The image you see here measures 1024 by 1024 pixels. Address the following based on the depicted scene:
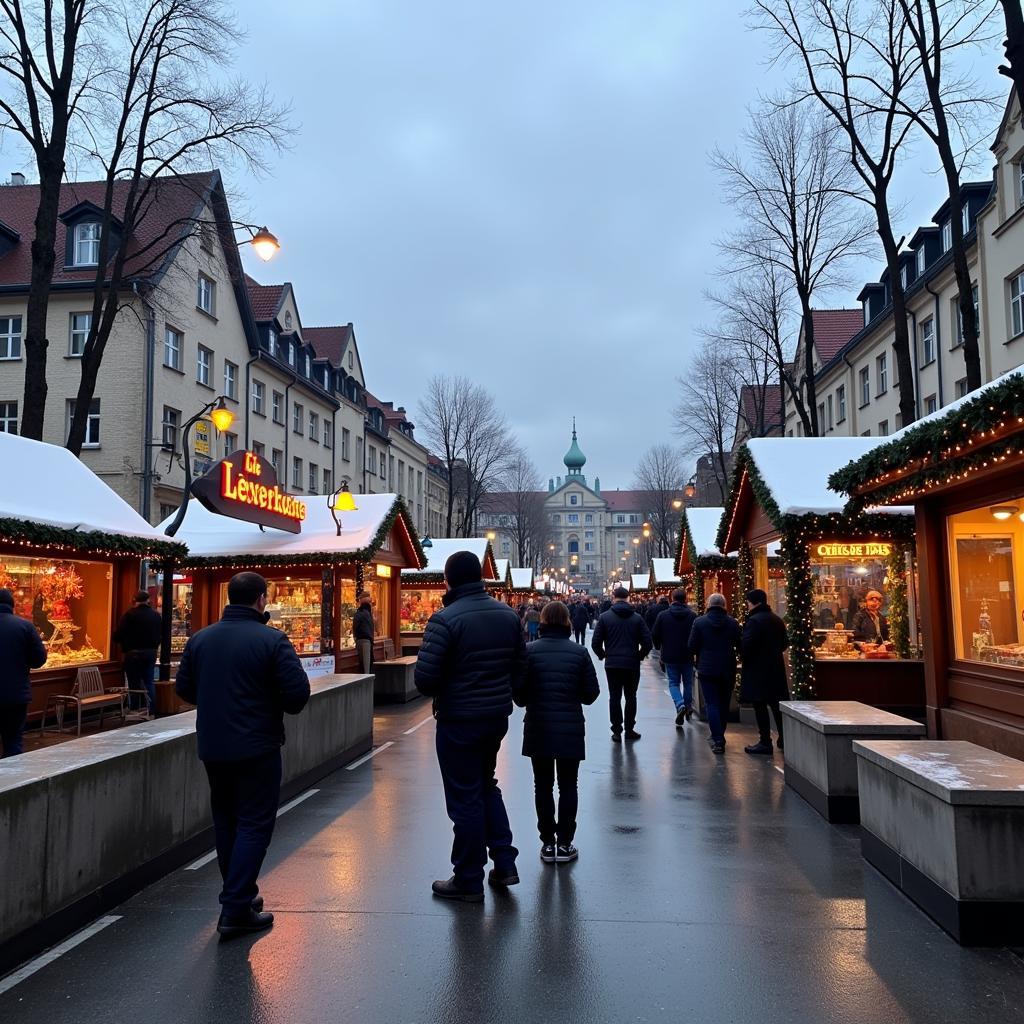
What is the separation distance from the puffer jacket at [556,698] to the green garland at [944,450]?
139 inches

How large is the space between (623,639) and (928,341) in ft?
80.2

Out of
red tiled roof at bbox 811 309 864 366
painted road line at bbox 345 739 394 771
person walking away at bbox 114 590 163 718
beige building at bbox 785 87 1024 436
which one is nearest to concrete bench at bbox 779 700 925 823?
painted road line at bbox 345 739 394 771

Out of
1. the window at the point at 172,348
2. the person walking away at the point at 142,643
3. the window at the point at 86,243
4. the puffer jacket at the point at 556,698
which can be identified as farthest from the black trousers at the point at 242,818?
the window at the point at 86,243

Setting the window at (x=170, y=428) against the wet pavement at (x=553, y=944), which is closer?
the wet pavement at (x=553, y=944)

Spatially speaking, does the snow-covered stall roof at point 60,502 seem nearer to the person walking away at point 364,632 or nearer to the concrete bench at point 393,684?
the person walking away at point 364,632

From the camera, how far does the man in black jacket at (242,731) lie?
4742 millimetres

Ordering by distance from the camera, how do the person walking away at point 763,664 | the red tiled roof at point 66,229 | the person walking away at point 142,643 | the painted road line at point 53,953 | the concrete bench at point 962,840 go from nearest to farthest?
the painted road line at point 53,953, the concrete bench at point 962,840, the person walking away at point 763,664, the person walking away at point 142,643, the red tiled roof at point 66,229

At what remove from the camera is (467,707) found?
5.27m

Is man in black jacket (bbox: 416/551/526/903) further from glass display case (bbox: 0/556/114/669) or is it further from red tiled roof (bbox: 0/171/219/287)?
red tiled roof (bbox: 0/171/219/287)

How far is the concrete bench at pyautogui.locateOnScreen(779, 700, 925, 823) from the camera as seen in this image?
7312 mm

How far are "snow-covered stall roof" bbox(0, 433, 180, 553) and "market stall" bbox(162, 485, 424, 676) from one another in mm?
2478

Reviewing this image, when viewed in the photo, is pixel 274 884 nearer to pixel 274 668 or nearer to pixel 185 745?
pixel 185 745

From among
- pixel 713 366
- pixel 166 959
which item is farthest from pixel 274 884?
pixel 713 366

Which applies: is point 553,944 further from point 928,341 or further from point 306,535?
point 928,341
